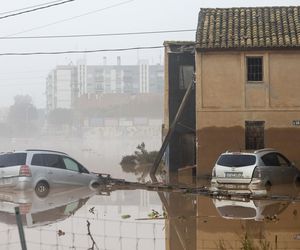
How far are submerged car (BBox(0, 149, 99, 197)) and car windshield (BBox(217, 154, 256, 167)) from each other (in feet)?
18.6

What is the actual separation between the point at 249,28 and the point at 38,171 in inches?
561

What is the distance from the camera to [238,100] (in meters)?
29.8

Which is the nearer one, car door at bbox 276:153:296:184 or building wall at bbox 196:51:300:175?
car door at bbox 276:153:296:184

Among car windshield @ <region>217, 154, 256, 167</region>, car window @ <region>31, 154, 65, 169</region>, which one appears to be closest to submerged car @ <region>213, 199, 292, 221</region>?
car windshield @ <region>217, 154, 256, 167</region>

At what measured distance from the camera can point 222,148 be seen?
96.6 feet

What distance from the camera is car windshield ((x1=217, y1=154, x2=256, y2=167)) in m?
22.5

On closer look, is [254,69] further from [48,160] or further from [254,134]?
[48,160]

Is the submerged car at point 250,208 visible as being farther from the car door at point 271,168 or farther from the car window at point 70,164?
the car window at point 70,164

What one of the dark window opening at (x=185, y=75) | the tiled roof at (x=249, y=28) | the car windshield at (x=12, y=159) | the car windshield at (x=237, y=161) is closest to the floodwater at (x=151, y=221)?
the car windshield at (x=12, y=159)

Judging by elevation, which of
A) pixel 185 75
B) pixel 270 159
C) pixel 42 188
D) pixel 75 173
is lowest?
pixel 42 188

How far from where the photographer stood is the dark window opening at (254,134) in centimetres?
2953

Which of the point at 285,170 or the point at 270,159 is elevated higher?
the point at 270,159

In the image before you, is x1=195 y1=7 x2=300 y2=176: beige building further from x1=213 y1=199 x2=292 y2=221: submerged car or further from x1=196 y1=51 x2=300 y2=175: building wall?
x1=213 y1=199 x2=292 y2=221: submerged car

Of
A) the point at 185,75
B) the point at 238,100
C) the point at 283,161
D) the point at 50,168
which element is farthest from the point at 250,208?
the point at 185,75
